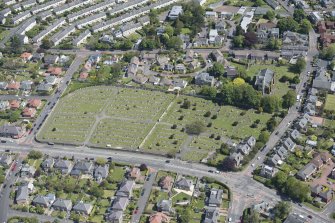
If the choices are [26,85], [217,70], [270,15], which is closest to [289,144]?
[217,70]

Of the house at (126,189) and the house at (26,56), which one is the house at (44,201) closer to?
the house at (126,189)

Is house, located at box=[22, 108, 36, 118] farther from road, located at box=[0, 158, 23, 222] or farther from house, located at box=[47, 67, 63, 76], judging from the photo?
house, located at box=[47, 67, 63, 76]

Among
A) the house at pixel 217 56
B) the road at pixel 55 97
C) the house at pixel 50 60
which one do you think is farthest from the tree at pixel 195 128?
the house at pixel 50 60

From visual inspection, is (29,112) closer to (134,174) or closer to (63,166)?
(63,166)

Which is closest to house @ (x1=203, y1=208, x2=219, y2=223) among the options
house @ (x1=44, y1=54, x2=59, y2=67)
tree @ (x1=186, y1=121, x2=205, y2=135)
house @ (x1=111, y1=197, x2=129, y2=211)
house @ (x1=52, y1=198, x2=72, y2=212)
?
house @ (x1=111, y1=197, x2=129, y2=211)

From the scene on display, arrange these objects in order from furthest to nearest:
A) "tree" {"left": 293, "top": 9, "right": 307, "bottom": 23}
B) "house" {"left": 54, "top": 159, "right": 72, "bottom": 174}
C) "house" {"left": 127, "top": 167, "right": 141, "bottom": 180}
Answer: "tree" {"left": 293, "top": 9, "right": 307, "bottom": 23} < "house" {"left": 54, "top": 159, "right": 72, "bottom": 174} < "house" {"left": 127, "top": 167, "right": 141, "bottom": 180}

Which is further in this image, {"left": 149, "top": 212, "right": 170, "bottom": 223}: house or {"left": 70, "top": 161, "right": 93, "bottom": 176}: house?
{"left": 70, "top": 161, "right": 93, "bottom": 176}: house
